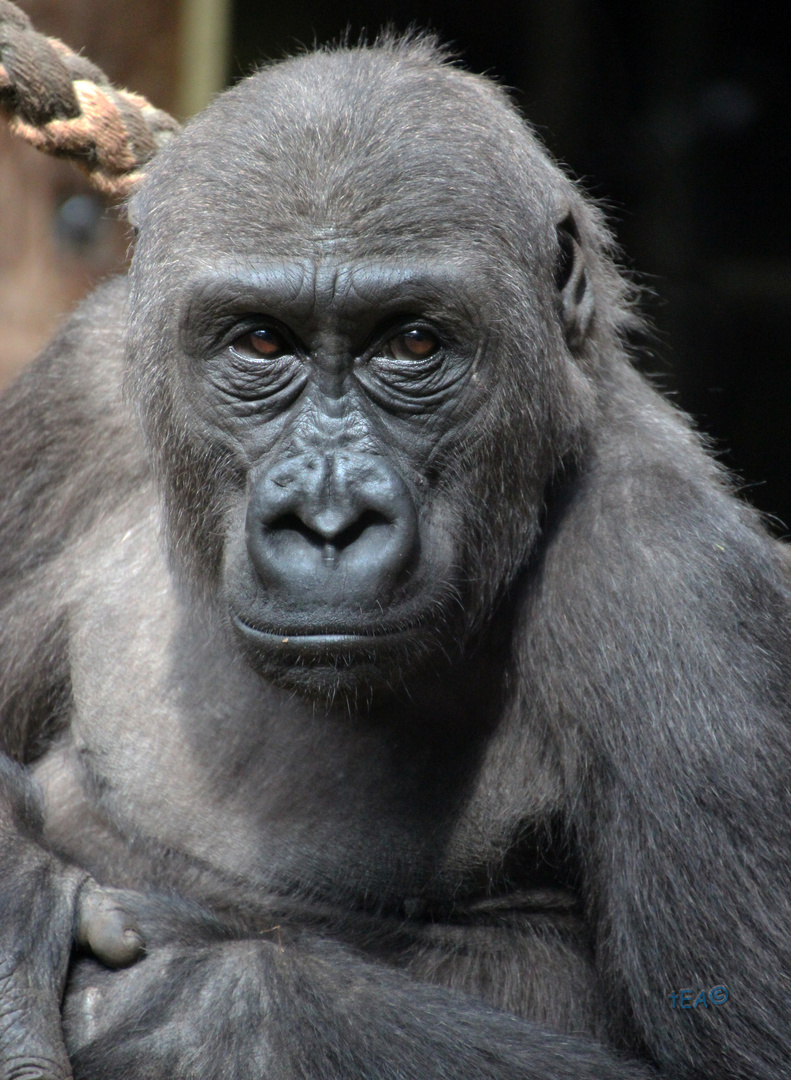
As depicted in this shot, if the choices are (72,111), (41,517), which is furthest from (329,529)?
(72,111)

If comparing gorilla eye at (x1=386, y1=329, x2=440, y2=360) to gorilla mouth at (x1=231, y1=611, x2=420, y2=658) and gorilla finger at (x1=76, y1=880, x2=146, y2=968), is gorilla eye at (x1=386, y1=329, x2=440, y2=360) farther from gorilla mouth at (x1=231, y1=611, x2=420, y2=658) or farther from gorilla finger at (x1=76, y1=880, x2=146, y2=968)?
gorilla finger at (x1=76, y1=880, x2=146, y2=968)

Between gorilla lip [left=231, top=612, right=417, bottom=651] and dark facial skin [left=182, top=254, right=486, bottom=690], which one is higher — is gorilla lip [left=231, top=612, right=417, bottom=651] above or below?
below

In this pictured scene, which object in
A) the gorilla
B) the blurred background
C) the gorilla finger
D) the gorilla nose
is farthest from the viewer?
the blurred background

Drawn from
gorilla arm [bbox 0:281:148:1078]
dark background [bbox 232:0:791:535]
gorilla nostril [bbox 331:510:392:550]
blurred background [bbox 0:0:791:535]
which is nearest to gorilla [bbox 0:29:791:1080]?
gorilla nostril [bbox 331:510:392:550]

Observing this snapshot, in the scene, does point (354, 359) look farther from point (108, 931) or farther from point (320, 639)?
point (108, 931)

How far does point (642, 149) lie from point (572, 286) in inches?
226

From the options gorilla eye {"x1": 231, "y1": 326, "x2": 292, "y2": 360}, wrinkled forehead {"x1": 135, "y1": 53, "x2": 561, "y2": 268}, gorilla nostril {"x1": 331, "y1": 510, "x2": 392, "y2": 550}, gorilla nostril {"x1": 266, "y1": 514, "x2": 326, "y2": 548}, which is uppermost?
wrinkled forehead {"x1": 135, "y1": 53, "x2": 561, "y2": 268}

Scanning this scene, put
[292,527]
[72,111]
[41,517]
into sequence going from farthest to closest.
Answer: [72,111] → [41,517] → [292,527]

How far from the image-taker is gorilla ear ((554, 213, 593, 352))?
354cm

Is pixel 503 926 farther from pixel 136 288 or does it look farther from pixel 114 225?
pixel 114 225

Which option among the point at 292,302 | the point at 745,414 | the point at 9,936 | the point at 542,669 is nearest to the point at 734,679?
the point at 542,669

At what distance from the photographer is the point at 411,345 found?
3230mm

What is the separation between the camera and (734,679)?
318cm

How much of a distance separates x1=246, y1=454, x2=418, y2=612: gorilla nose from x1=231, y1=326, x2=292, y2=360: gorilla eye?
0.35 meters
